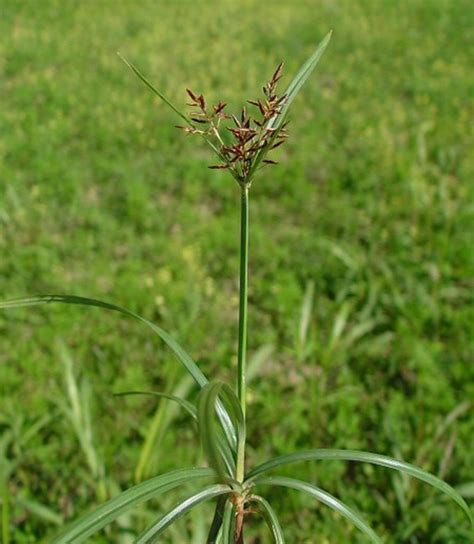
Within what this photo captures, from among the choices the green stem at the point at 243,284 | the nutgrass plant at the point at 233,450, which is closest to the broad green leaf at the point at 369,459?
the nutgrass plant at the point at 233,450

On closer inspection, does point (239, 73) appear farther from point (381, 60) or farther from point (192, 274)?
point (192, 274)

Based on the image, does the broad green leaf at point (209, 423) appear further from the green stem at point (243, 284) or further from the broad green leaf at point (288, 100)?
the broad green leaf at point (288, 100)

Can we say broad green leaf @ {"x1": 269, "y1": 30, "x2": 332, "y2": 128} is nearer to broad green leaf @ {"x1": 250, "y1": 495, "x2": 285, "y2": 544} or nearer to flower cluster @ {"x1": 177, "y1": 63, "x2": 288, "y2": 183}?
flower cluster @ {"x1": 177, "y1": 63, "x2": 288, "y2": 183}

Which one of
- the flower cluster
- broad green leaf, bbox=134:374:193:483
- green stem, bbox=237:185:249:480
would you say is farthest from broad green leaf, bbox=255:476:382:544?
broad green leaf, bbox=134:374:193:483

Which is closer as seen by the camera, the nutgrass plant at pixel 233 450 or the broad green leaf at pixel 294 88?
the nutgrass plant at pixel 233 450

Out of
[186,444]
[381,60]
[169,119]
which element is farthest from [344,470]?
[381,60]

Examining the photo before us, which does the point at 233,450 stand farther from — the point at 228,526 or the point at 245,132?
the point at 245,132

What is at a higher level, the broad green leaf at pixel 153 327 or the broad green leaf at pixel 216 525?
the broad green leaf at pixel 153 327

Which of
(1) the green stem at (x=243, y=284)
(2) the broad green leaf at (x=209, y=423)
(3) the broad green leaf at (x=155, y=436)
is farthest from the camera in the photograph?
(3) the broad green leaf at (x=155, y=436)
